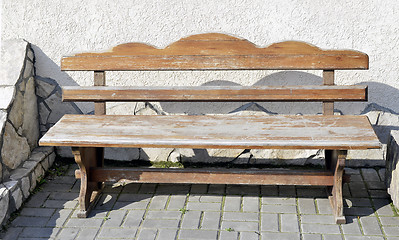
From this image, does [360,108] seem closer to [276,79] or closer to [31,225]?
[276,79]

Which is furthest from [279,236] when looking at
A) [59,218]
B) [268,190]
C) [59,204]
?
[59,204]

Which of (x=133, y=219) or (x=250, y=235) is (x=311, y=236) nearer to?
(x=250, y=235)

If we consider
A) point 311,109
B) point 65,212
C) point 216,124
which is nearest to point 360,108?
point 311,109

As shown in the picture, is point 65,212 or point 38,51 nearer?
point 65,212

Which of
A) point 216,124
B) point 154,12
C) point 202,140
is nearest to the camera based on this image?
point 202,140

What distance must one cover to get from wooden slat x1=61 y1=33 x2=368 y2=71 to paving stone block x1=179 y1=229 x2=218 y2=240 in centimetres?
126

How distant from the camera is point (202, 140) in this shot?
12.4ft

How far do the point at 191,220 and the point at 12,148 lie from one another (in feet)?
5.07

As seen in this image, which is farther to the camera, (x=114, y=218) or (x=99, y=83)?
(x=99, y=83)

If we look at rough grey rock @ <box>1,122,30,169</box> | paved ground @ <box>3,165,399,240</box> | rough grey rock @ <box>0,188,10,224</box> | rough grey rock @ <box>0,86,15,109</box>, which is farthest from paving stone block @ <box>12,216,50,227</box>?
rough grey rock @ <box>0,86,15,109</box>

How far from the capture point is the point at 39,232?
12.6 feet

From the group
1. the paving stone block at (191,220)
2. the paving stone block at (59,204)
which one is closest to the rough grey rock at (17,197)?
the paving stone block at (59,204)

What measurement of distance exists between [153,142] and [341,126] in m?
1.33

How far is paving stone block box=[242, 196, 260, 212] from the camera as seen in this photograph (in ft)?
13.5
